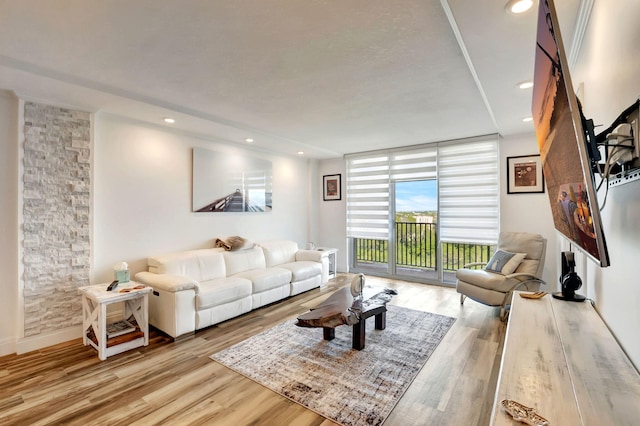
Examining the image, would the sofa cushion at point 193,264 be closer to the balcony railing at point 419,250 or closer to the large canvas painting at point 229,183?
the large canvas painting at point 229,183

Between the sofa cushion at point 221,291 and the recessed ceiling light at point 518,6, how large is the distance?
11.5 feet

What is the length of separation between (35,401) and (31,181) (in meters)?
1.95

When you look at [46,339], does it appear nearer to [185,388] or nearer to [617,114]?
[185,388]

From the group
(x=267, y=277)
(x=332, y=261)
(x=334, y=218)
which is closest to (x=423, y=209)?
(x=334, y=218)

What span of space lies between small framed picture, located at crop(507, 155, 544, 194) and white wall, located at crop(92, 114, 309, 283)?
4.27 metres

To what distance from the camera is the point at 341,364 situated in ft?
8.59

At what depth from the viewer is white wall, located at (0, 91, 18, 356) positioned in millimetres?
2789

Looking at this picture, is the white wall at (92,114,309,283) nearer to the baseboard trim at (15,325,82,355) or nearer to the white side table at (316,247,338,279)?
the baseboard trim at (15,325,82,355)

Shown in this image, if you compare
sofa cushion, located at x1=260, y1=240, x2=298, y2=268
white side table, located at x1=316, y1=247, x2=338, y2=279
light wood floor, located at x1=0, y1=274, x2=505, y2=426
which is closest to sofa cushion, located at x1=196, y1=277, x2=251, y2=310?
light wood floor, located at x1=0, y1=274, x2=505, y2=426

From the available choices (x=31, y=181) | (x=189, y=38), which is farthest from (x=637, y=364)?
(x=31, y=181)

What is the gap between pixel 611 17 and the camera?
1364 millimetres

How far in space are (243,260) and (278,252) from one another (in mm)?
760

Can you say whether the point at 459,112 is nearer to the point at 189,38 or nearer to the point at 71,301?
the point at 189,38

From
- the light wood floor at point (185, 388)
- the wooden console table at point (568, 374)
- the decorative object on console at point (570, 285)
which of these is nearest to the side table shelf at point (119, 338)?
the light wood floor at point (185, 388)
